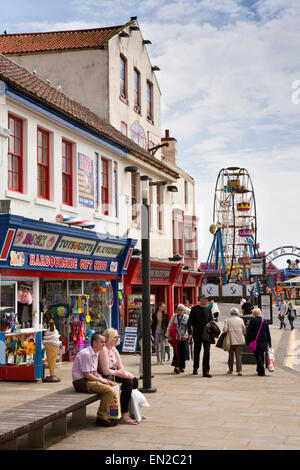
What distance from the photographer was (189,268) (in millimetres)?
27516

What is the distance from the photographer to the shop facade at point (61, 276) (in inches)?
519

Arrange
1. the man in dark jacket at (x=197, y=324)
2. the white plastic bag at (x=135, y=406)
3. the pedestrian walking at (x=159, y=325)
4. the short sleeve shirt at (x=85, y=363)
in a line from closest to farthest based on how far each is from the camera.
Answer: the short sleeve shirt at (x=85, y=363) → the white plastic bag at (x=135, y=406) → the man in dark jacket at (x=197, y=324) → the pedestrian walking at (x=159, y=325)

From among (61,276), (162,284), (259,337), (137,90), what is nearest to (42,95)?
(61,276)

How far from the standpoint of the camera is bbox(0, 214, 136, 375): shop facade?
13172 mm

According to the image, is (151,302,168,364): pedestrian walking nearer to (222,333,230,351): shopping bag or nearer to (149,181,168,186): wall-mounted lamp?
(222,333,230,351): shopping bag

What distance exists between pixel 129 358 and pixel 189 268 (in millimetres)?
10687

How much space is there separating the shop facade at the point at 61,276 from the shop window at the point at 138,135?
5.73 metres

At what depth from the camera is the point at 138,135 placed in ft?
77.8

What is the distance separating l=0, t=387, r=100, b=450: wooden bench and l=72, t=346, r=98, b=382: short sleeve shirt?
0.89 feet

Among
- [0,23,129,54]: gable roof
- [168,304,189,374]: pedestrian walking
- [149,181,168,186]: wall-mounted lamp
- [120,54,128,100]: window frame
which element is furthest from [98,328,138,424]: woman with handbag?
[120,54,128,100]: window frame

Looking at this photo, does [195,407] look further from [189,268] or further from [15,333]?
[189,268]

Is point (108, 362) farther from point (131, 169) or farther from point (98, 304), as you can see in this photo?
point (131, 169)

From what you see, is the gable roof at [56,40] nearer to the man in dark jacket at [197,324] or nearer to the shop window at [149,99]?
the shop window at [149,99]

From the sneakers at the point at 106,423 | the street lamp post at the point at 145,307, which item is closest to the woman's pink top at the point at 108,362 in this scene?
the sneakers at the point at 106,423
